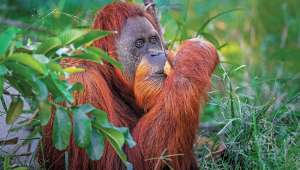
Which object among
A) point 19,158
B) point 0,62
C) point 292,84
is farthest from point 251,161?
point 292,84

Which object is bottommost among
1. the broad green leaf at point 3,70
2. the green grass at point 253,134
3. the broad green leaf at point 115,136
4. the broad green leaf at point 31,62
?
the green grass at point 253,134

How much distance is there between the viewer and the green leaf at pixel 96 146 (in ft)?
11.3

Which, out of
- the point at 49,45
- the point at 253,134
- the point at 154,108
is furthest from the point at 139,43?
the point at 49,45

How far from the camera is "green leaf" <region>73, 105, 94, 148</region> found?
10.9 feet

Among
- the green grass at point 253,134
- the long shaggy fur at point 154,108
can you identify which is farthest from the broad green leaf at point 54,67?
the green grass at point 253,134

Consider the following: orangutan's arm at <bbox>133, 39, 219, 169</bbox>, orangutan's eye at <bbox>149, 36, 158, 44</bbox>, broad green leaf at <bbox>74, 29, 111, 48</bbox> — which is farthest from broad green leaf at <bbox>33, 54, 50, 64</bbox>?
orangutan's eye at <bbox>149, 36, 158, 44</bbox>

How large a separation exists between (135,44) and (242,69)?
120cm

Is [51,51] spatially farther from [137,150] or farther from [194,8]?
[194,8]

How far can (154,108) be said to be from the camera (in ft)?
13.4

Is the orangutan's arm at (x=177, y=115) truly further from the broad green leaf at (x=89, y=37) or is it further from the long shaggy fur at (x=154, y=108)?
the broad green leaf at (x=89, y=37)

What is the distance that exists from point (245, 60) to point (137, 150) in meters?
3.75

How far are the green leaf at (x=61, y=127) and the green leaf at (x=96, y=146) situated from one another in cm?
16

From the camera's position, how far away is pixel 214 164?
4484 millimetres

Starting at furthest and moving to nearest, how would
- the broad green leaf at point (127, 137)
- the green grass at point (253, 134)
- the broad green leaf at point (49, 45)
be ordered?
the green grass at point (253, 134)
the broad green leaf at point (127, 137)
the broad green leaf at point (49, 45)
